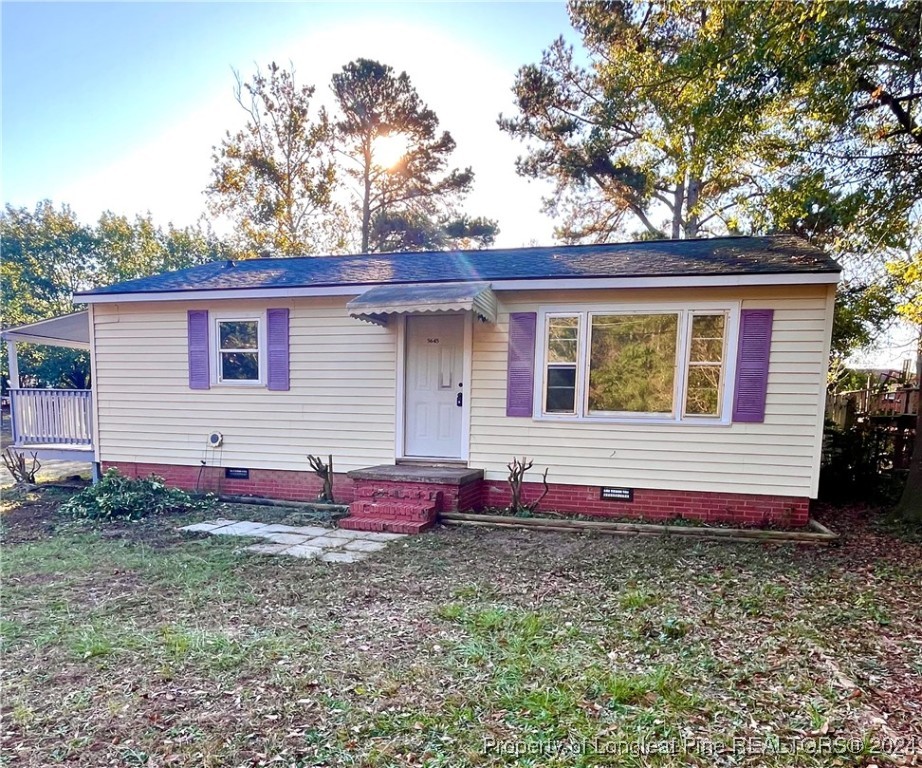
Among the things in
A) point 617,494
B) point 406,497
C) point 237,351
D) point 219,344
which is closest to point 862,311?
point 617,494

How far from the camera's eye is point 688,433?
6.32 meters

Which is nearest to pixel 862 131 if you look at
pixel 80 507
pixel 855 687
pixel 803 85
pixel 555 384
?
pixel 803 85

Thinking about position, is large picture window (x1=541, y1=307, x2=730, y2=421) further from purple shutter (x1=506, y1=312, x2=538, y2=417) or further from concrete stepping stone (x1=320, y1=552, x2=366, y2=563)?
concrete stepping stone (x1=320, y1=552, x2=366, y2=563)

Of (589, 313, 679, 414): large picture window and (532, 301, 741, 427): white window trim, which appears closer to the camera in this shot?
(532, 301, 741, 427): white window trim

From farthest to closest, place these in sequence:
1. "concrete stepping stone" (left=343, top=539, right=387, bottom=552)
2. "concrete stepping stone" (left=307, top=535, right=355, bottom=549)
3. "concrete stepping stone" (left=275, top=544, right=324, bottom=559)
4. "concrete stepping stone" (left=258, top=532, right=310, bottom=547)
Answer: "concrete stepping stone" (left=258, top=532, right=310, bottom=547) → "concrete stepping stone" (left=307, top=535, right=355, bottom=549) → "concrete stepping stone" (left=343, top=539, right=387, bottom=552) → "concrete stepping stone" (left=275, top=544, right=324, bottom=559)

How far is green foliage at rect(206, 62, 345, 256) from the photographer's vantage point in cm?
1927

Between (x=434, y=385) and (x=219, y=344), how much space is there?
11.2 ft

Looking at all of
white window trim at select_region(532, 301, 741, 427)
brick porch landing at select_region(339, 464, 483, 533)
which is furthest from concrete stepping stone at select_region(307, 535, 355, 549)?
white window trim at select_region(532, 301, 741, 427)

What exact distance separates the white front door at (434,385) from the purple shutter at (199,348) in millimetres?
3131

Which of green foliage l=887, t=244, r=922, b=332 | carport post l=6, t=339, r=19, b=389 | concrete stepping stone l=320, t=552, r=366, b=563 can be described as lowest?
concrete stepping stone l=320, t=552, r=366, b=563

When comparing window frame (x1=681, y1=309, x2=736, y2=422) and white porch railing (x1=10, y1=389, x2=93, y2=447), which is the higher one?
window frame (x1=681, y1=309, x2=736, y2=422)

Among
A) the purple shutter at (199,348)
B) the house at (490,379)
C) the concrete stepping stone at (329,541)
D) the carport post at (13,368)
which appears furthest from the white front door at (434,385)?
the carport post at (13,368)

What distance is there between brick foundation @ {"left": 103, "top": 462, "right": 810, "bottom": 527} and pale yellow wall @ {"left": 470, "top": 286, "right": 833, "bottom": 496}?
0.13 m

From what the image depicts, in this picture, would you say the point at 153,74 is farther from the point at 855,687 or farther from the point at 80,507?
the point at 855,687
